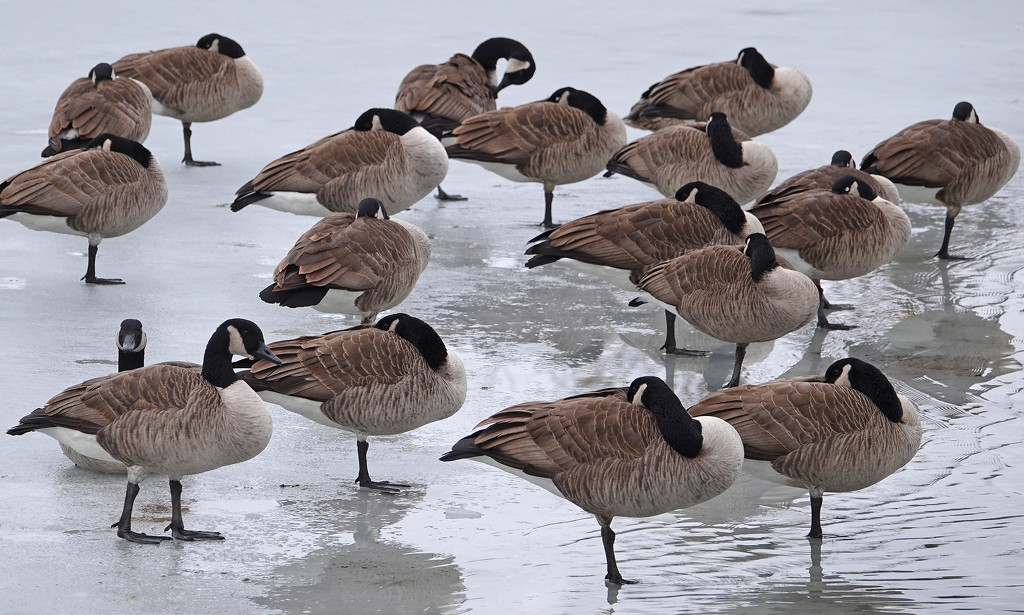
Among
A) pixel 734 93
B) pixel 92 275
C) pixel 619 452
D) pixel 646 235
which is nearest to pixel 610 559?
pixel 619 452

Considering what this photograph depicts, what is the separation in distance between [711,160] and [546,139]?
4.66 ft

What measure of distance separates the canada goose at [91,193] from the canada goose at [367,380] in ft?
10.6

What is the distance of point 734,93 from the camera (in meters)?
12.2

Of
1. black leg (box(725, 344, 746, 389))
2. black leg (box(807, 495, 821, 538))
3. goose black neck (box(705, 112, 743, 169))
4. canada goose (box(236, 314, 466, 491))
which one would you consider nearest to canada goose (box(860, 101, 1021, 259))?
goose black neck (box(705, 112, 743, 169))

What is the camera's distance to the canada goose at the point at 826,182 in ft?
30.2

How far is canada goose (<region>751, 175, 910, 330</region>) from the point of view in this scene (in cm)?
870

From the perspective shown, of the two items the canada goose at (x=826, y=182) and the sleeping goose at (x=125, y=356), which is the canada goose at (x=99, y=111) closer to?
the sleeping goose at (x=125, y=356)

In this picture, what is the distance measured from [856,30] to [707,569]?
51.2 feet

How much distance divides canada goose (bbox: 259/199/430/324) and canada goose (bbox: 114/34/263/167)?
4.54 m

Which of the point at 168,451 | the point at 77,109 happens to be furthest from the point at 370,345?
the point at 77,109

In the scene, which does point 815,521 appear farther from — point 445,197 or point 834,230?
point 445,197

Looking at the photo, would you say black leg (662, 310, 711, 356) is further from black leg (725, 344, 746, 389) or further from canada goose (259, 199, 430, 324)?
canada goose (259, 199, 430, 324)

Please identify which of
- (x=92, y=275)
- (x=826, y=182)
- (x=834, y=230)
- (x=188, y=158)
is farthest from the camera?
(x=188, y=158)

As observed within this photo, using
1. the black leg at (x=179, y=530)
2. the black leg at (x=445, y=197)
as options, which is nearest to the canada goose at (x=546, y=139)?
the black leg at (x=445, y=197)
